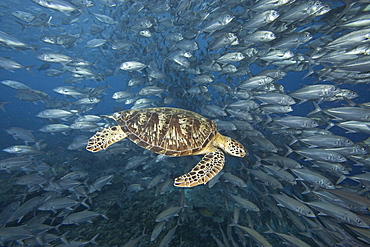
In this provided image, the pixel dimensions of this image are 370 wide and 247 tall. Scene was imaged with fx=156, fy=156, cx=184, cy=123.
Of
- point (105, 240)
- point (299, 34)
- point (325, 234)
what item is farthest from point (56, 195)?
point (299, 34)

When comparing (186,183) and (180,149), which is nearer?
(186,183)

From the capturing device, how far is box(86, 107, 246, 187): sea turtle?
3658 millimetres

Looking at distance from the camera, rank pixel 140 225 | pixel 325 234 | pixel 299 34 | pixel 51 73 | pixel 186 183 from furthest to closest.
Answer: pixel 51 73
pixel 299 34
pixel 140 225
pixel 325 234
pixel 186 183

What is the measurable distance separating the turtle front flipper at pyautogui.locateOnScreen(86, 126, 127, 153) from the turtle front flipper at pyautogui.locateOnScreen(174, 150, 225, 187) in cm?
200

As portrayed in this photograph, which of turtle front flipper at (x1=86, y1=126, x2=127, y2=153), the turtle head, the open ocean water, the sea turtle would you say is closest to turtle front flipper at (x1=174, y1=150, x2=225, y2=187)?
the sea turtle

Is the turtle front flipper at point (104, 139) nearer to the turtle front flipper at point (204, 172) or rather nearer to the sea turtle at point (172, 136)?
the sea turtle at point (172, 136)

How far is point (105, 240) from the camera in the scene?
4004 millimetres

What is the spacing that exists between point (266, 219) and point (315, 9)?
650cm

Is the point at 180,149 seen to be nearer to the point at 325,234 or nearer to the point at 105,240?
the point at 105,240

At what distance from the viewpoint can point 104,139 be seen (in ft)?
12.8

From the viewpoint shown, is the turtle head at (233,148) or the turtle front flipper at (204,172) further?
the turtle head at (233,148)

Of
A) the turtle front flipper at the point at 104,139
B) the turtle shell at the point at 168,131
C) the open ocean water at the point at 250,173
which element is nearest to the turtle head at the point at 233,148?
the turtle shell at the point at 168,131

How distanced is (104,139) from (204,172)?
2578 mm

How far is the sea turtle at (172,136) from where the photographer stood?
3658 millimetres
